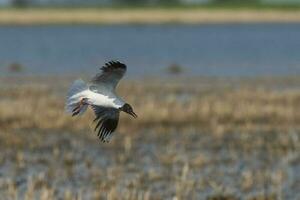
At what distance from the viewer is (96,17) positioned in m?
89.4

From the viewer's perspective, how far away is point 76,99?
8.23m

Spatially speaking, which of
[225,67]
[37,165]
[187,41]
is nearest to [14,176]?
[37,165]

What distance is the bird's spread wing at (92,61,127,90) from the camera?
324 inches

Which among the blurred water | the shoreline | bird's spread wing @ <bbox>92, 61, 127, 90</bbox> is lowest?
bird's spread wing @ <bbox>92, 61, 127, 90</bbox>

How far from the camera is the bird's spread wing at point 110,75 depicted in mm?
8227

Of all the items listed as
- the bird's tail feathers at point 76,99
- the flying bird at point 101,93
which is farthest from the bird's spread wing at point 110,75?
the bird's tail feathers at point 76,99

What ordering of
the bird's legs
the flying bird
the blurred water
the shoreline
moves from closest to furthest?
the flying bird < the bird's legs < the blurred water < the shoreline

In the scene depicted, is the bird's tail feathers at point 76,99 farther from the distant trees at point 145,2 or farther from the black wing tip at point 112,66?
the distant trees at point 145,2

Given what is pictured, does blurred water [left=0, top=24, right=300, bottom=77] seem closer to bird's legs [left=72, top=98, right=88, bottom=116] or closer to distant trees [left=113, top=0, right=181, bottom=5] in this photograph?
distant trees [left=113, top=0, right=181, bottom=5]

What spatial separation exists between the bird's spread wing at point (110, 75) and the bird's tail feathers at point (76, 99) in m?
0.15

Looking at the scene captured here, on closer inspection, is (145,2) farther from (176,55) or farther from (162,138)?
(162,138)

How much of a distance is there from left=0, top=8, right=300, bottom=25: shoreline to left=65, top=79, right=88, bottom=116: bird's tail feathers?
3098 inches

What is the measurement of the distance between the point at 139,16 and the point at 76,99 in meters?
78.9

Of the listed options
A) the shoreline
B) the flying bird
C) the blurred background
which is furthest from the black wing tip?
the shoreline
